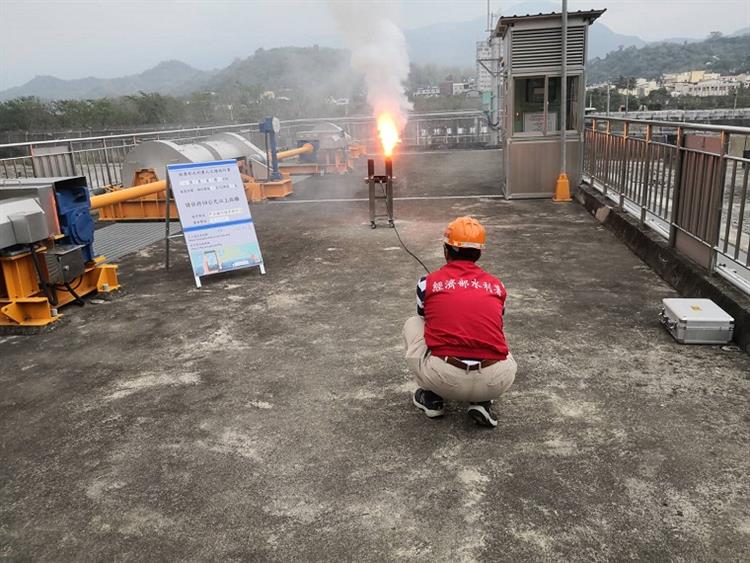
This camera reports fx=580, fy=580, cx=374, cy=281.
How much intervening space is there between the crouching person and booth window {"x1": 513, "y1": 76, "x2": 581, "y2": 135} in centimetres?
982

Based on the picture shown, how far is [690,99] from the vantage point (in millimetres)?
67000

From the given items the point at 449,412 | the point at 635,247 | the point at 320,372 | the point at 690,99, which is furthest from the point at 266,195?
the point at 690,99

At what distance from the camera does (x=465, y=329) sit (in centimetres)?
366

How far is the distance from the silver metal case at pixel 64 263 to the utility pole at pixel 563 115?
9374 mm

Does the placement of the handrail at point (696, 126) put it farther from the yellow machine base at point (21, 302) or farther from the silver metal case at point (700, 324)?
the yellow machine base at point (21, 302)

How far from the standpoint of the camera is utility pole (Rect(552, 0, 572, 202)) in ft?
38.2

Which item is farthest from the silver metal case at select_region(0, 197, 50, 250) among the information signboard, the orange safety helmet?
the orange safety helmet

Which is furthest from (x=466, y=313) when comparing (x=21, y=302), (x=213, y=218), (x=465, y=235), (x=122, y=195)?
(x=122, y=195)

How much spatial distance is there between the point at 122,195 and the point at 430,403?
7746 mm

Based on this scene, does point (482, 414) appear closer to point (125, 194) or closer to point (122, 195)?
point (122, 195)

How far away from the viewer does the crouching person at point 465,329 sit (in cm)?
366

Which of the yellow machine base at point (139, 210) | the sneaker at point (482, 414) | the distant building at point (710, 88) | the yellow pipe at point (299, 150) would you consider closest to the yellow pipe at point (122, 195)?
the yellow machine base at point (139, 210)

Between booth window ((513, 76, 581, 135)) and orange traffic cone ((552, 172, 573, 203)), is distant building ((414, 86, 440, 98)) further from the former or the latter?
orange traffic cone ((552, 172, 573, 203))

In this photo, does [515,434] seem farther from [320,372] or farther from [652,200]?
[652,200]
